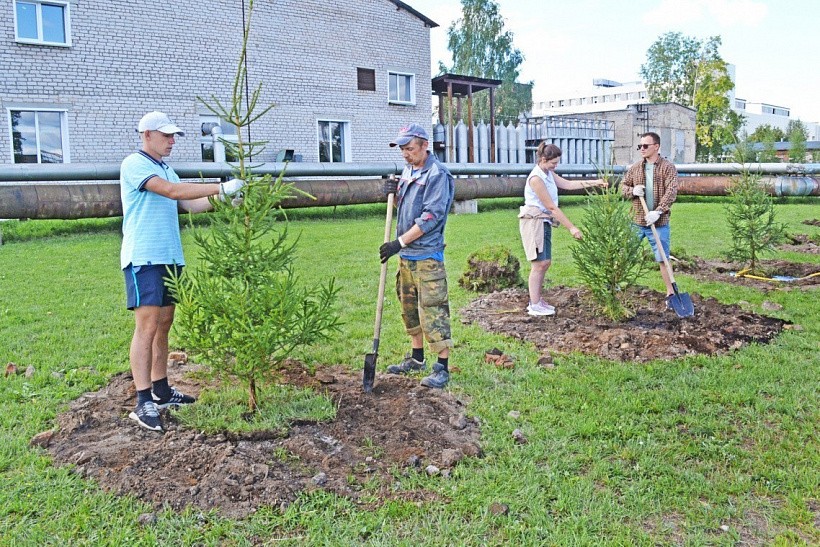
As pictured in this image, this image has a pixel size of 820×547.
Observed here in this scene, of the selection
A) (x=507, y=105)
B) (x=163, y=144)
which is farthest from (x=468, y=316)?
(x=507, y=105)

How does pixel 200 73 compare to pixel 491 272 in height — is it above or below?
above

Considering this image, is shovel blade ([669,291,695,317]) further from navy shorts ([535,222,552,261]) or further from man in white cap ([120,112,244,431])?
man in white cap ([120,112,244,431])

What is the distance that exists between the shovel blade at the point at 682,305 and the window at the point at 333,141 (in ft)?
60.8

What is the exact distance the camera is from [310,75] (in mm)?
23750

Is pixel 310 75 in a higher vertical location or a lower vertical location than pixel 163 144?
higher

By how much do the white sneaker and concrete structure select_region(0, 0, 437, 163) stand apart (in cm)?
1122

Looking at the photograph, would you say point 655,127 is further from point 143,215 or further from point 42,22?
point 143,215

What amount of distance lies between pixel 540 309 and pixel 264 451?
4033 millimetres

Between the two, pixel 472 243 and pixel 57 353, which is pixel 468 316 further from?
pixel 472 243

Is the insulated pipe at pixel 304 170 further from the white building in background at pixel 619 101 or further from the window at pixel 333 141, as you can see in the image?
the white building in background at pixel 619 101

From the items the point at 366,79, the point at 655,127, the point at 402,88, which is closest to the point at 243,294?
the point at 366,79

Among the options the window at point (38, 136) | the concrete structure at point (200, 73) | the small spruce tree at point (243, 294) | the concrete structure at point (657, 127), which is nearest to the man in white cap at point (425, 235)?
the small spruce tree at point (243, 294)

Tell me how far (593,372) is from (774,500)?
80.4 inches

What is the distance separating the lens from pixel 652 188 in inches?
296
